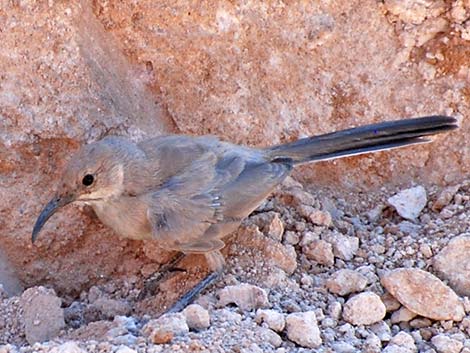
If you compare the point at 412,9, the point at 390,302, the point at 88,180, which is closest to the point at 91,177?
the point at 88,180

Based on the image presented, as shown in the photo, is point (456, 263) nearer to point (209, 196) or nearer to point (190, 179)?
point (209, 196)

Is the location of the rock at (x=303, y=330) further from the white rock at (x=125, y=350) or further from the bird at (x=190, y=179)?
the white rock at (x=125, y=350)

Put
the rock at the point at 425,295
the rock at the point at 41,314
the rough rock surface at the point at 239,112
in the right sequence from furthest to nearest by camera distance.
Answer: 1. the rough rock surface at the point at 239,112
2. the rock at the point at 41,314
3. the rock at the point at 425,295

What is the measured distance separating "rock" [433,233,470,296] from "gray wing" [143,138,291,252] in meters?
0.99

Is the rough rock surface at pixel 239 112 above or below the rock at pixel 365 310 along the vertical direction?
above

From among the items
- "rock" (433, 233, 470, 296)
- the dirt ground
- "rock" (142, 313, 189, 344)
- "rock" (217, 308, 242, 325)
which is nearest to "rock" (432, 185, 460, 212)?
the dirt ground

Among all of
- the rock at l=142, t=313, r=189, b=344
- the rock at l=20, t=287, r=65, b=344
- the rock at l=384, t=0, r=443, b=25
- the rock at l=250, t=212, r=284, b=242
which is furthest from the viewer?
the rock at l=384, t=0, r=443, b=25

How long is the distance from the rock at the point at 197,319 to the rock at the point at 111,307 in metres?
0.72

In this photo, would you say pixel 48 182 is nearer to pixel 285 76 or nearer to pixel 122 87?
pixel 122 87

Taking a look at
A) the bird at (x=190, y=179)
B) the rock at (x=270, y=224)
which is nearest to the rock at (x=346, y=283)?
the rock at (x=270, y=224)

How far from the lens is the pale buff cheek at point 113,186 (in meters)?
5.27

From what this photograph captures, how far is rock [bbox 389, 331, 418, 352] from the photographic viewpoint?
4.59m

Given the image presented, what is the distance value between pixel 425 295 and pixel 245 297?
0.91 m

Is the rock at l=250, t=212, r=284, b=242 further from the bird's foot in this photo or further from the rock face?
the rock face
